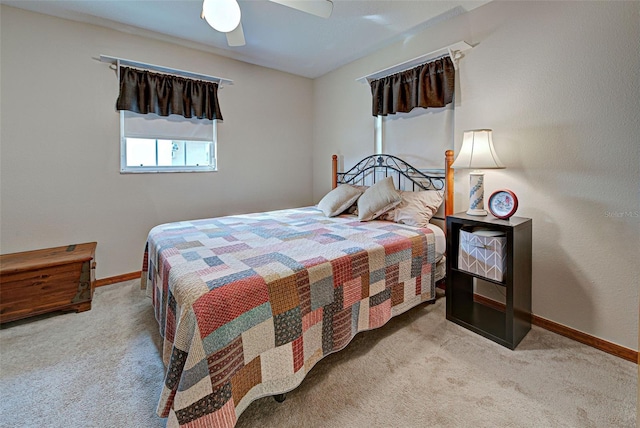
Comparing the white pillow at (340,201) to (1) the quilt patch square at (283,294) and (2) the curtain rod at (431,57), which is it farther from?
(1) the quilt patch square at (283,294)

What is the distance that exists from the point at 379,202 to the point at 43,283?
2.84 meters

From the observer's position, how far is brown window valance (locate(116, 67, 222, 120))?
3.00 metres

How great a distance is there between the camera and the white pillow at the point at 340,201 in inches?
120

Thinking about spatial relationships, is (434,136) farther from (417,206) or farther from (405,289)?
(405,289)

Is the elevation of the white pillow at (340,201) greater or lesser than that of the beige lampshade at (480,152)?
lesser

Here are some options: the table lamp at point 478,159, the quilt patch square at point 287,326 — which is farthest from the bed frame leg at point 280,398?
the table lamp at point 478,159

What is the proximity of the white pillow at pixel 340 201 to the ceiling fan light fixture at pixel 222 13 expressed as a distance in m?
1.76

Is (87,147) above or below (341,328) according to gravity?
above

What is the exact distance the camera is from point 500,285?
2119 millimetres

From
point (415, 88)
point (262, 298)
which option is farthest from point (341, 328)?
point (415, 88)

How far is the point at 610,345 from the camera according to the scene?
6.32 feet

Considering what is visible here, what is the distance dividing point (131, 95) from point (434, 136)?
306cm

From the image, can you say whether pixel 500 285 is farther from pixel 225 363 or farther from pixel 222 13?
pixel 222 13

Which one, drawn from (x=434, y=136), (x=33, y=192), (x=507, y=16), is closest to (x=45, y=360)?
(x=33, y=192)
